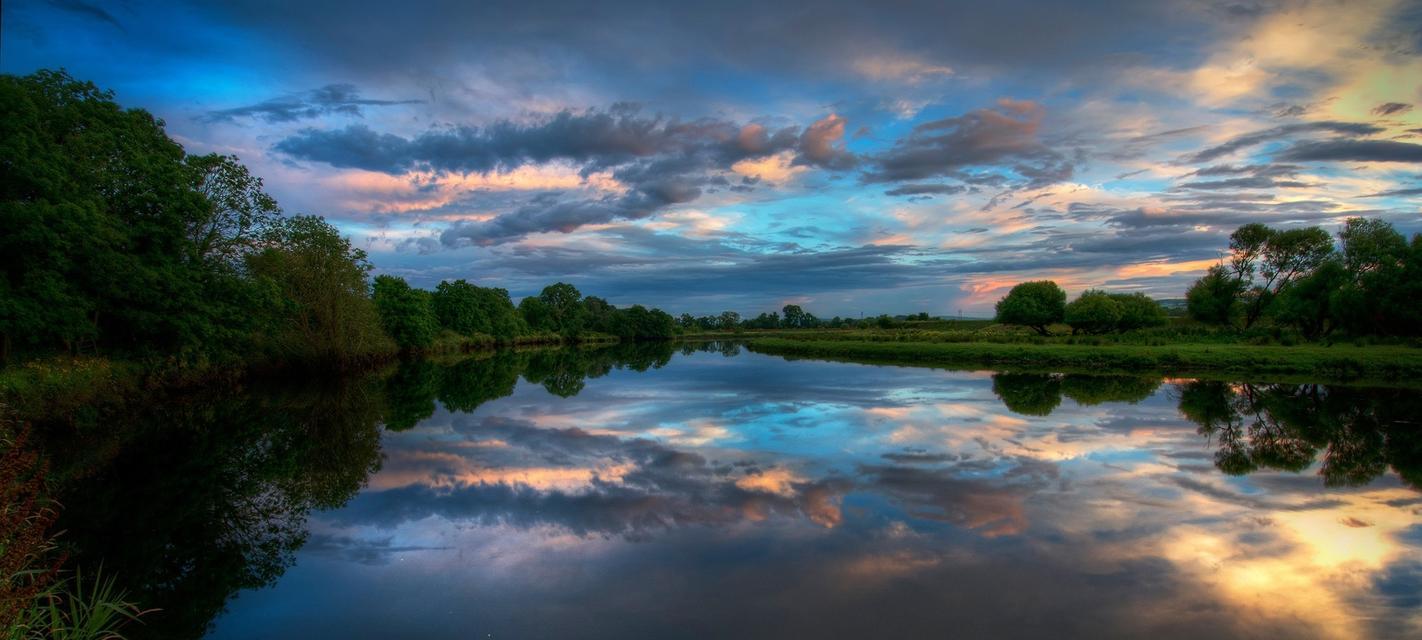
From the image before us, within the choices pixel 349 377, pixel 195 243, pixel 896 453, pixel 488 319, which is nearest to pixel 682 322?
pixel 488 319

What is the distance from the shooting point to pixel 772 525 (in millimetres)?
8609

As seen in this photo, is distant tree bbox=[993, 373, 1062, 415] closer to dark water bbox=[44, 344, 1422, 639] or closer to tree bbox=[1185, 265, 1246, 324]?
dark water bbox=[44, 344, 1422, 639]

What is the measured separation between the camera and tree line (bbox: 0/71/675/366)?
16.8 meters

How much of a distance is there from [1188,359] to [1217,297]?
28.4 metres

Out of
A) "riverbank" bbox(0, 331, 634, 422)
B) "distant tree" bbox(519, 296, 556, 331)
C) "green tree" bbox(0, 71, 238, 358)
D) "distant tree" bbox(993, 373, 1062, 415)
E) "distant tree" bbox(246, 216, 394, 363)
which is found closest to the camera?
"riverbank" bbox(0, 331, 634, 422)

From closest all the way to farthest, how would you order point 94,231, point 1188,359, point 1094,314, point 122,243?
point 94,231 → point 122,243 → point 1188,359 → point 1094,314

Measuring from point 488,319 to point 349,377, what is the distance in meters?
48.0

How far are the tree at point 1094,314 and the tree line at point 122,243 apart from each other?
59.4 m

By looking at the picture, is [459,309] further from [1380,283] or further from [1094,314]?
[1380,283]

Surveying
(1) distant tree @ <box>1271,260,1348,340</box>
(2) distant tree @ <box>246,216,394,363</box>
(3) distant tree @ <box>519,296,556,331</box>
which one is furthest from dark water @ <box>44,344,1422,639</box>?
(3) distant tree @ <box>519,296,556,331</box>

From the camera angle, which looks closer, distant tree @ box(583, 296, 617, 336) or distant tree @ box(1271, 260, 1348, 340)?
distant tree @ box(1271, 260, 1348, 340)

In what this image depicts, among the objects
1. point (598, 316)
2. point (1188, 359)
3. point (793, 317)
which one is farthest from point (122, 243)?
point (793, 317)

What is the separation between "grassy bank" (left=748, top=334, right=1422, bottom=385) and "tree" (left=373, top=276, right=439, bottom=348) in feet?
140

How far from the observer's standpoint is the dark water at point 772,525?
6039mm
